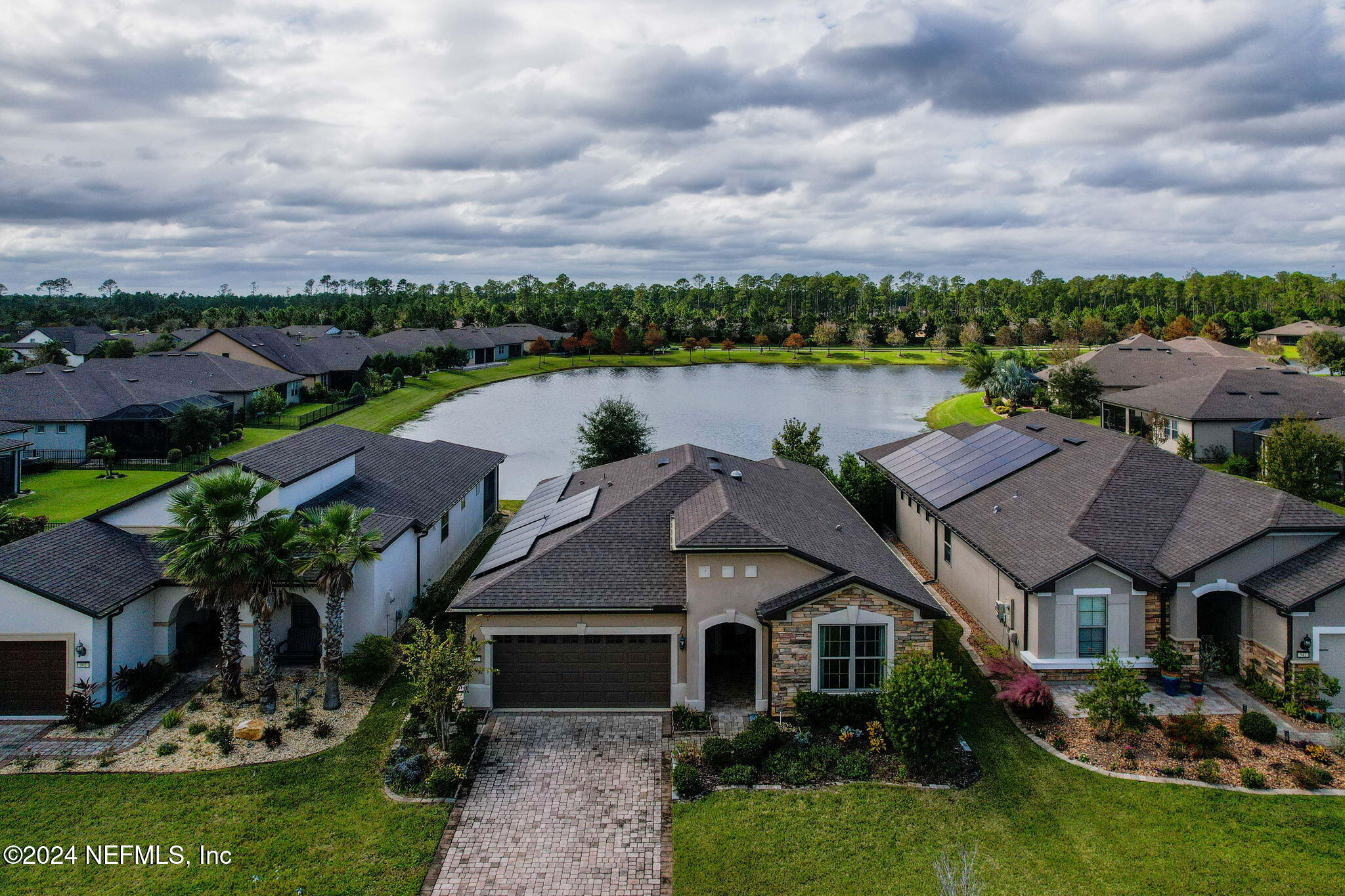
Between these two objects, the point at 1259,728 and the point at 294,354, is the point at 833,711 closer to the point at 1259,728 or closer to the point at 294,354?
the point at 1259,728

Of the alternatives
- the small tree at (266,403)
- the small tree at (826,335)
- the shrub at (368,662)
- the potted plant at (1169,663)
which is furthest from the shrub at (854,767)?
the small tree at (826,335)

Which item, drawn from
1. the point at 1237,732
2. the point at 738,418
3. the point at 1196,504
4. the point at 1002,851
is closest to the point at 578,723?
the point at 1002,851

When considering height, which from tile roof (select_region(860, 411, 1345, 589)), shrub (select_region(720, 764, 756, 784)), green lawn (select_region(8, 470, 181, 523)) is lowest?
shrub (select_region(720, 764, 756, 784))

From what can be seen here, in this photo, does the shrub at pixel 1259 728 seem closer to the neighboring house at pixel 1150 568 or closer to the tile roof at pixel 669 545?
the neighboring house at pixel 1150 568

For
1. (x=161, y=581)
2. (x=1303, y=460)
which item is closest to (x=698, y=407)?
(x=1303, y=460)

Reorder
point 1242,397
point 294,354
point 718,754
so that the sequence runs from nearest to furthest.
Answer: point 718,754, point 1242,397, point 294,354

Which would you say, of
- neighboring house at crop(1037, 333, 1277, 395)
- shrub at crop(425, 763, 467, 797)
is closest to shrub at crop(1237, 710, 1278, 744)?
shrub at crop(425, 763, 467, 797)

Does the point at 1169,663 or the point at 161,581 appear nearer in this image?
the point at 1169,663

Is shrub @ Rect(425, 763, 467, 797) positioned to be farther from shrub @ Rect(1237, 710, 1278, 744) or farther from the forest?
the forest
